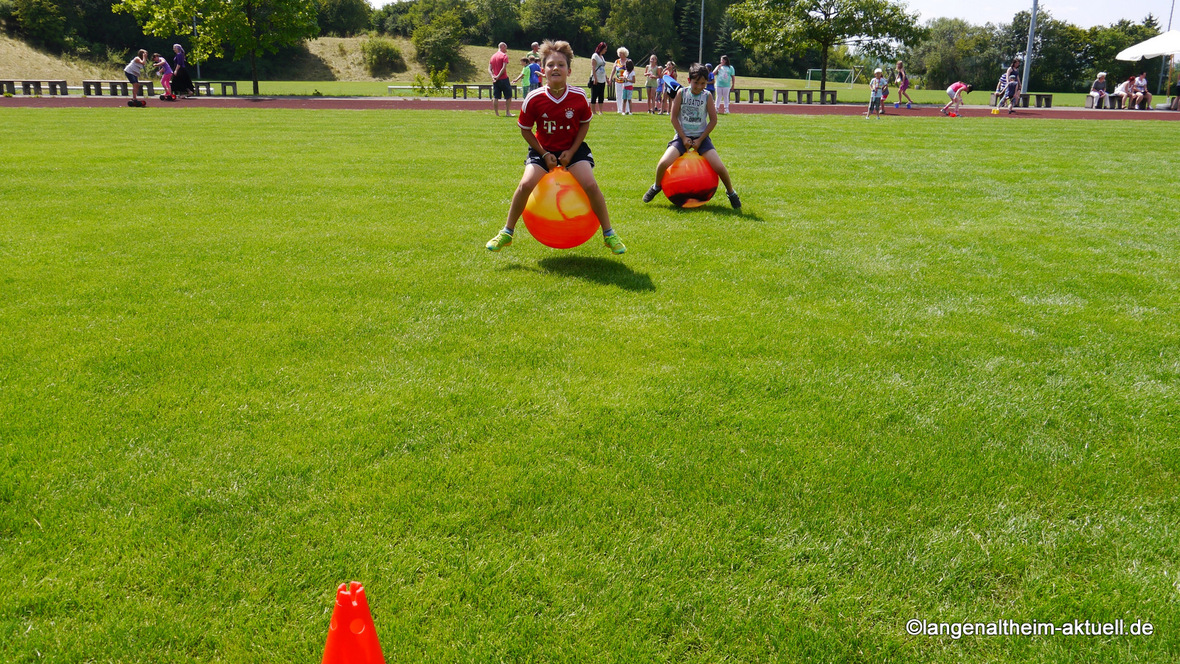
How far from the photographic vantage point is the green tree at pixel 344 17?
8138cm

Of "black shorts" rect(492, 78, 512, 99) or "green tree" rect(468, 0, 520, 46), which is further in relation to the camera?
"green tree" rect(468, 0, 520, 46)

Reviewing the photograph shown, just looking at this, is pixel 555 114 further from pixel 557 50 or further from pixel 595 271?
pixel 595 271

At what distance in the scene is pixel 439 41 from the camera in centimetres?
7069

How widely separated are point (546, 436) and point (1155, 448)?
10.2 ft

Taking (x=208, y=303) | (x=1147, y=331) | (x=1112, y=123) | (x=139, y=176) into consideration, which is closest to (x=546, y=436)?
(x=208, y=303)

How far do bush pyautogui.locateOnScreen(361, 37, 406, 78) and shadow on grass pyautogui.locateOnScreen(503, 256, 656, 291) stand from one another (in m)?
67.7

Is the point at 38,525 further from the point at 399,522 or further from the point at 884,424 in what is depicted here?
the point at 884,424

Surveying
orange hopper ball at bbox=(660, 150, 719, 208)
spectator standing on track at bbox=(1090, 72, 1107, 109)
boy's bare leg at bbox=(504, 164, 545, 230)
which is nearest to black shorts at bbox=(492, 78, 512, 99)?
orange hopper ball at bbox=(660, 150, 719, 208)

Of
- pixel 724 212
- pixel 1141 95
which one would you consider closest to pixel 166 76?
pixel 724 212

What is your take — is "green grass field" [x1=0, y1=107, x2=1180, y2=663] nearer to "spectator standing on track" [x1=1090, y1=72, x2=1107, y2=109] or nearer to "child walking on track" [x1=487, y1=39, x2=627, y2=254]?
"child walking on track" [x1=487, y1=39, x2=627, y2=254]

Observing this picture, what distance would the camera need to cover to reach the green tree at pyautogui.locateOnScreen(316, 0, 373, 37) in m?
81.4

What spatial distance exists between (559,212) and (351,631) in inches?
201

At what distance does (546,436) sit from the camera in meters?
3.90

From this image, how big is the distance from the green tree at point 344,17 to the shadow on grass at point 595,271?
8408cm
